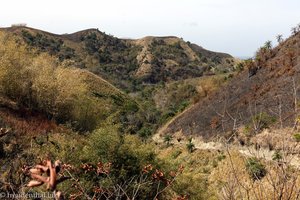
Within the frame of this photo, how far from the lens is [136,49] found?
374 ft

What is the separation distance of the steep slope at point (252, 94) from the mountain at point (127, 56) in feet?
155

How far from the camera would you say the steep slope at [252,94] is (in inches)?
1194

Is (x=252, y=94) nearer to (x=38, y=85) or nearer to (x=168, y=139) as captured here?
(x=168, y=139)

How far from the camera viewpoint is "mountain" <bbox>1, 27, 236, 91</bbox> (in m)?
93.9

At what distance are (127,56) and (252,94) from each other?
257ft

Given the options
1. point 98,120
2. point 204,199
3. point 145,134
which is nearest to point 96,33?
point 145,134

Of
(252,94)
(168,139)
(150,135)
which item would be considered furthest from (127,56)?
(252,94)

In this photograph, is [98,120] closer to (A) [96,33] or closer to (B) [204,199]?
(B) [204,199]

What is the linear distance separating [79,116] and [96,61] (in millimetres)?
69858

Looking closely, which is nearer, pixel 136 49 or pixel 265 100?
pixel 265 100

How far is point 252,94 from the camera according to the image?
111 feet

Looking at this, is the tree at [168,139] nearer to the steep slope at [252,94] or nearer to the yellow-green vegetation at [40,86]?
the steep slope at [252,94]

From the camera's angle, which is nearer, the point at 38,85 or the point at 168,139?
the point at 38,85

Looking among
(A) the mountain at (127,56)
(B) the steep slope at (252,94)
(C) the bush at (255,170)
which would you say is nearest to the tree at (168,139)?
(B) the steep slope at (252,94)
